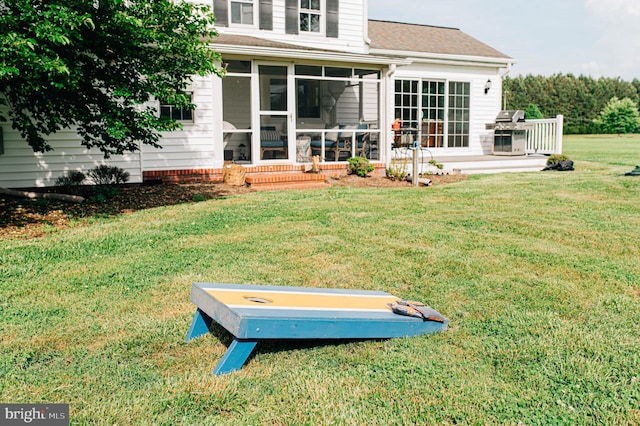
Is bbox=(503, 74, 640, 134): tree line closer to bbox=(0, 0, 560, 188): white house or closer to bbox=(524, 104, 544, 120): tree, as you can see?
bbox=(524, 104, 544, 120): tree

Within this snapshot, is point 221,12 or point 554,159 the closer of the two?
point 221,12

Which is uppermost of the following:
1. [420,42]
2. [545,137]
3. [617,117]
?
[420,42]

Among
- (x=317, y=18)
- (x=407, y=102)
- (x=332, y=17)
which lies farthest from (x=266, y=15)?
(x=407, y=102)

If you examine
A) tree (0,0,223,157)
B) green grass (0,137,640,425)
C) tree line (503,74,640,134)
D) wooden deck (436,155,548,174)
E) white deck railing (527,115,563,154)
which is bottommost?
green grass (0,137,640,425)

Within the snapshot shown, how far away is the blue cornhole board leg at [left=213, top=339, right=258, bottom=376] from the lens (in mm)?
3084

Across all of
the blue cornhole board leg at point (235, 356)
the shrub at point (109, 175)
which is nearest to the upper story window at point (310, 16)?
the shrub at point (109, 175)

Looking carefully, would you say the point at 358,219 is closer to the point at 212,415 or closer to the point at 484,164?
the point at 212,415

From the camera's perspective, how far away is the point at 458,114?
1769 centimetres

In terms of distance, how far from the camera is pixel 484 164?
49.2 ft

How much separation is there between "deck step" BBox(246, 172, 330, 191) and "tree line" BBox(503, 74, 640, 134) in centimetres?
3711

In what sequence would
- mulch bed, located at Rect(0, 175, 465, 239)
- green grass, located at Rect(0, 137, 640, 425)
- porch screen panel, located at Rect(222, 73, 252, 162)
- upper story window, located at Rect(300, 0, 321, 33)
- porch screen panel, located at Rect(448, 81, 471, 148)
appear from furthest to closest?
porch screen panel, located at Rect(448, 81, 471, 148) → upper story window, located at Rect(300, 0, 321, 33) → porch screen panel, located at Rect(222, 73, 252, 162) → mulch bed, located at Rect(0, 175, 465, 239) → green grass, located at Rect(0, 137, 640, 425)

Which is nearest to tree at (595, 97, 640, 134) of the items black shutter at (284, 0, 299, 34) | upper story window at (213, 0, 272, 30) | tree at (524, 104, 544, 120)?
tree at (524, 104, 544, 120)

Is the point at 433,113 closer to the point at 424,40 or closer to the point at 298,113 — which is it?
the point at 424,40

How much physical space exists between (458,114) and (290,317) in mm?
15825
